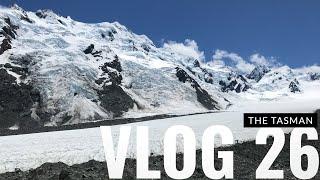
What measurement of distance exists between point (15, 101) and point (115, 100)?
78.5 ft

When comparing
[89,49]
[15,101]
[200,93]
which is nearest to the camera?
[15,101]

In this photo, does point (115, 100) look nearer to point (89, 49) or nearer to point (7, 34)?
point (89, 49)

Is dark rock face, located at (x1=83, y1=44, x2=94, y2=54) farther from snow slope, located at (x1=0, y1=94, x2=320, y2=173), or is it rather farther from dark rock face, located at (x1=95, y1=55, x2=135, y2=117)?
snow slope, located at (x1=0, y1=94, x2=320, y2=173)

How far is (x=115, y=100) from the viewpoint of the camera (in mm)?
144750

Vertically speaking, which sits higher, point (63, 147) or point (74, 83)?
point (74, 83)

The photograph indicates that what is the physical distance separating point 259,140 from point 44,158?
17.5 meters

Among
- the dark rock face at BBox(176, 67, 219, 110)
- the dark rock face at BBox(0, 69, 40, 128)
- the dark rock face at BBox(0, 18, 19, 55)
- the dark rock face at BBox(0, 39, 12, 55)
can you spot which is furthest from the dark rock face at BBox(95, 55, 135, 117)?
the dark rock face at BBox(176, 67, 219, 110)

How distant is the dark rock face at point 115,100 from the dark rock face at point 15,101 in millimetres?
15336

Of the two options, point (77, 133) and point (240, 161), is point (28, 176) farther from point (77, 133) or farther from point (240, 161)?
point (77, 133)

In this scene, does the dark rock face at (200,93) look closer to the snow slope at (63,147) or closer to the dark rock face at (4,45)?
the dark rock face at (4,45)

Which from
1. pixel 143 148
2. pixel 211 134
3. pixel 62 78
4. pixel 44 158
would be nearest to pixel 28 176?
pixel 44 158

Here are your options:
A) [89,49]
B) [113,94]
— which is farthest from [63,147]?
[89,49]

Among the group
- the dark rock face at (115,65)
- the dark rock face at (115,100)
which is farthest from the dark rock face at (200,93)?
the dark rock face at (115,100)

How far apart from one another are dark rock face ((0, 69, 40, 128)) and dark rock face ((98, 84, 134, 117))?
15336 millimetres
